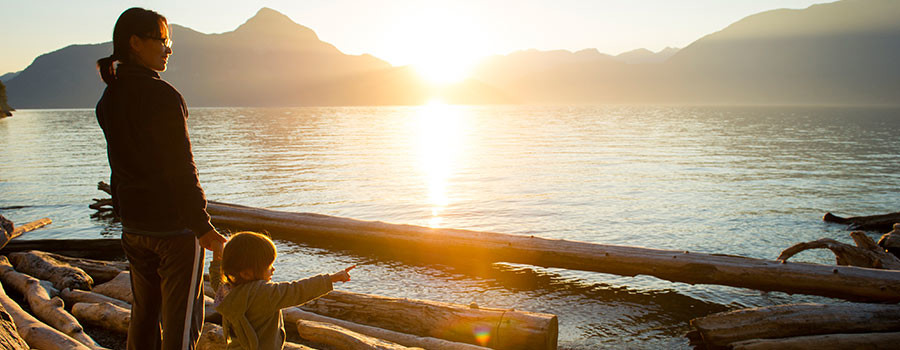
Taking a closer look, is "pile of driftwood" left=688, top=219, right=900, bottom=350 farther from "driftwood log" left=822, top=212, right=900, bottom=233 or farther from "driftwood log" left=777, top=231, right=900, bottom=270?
"driftwood log" left=822, top=212, right=900, bottom=233

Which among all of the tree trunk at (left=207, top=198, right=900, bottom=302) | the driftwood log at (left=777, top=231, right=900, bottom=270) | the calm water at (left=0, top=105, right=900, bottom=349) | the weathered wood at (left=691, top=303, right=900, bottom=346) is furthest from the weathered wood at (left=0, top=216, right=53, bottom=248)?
the driftwood log at (left=777, top=231, right=900, bottom=270)

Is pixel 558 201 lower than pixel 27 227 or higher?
lower

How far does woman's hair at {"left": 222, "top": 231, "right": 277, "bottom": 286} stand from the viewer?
138 inches

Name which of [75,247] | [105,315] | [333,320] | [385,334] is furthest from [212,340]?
[75,247]

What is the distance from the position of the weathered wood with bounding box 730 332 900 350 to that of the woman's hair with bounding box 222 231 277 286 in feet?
17.4

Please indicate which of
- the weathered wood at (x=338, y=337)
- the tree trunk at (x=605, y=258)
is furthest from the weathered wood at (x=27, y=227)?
the weathered wood at (x=338, y=337)

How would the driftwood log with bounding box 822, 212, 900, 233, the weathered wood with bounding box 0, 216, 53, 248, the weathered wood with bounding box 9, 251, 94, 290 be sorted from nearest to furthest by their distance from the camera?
the weathered wood with bounding box 9, 251, 94, 290, the weathered wood with bounding box 0, 216, 53, 248, the driftwood log with bounding box 822, 212, 900, 233

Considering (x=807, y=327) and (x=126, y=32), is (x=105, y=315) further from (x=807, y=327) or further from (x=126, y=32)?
(x=807, y=327)

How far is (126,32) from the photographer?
3.65 metres

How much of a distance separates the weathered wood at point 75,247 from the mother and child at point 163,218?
8.89 meters

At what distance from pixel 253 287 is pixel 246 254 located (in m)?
0.22

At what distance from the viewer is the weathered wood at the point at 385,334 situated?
596cm

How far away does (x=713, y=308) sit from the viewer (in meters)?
8.93

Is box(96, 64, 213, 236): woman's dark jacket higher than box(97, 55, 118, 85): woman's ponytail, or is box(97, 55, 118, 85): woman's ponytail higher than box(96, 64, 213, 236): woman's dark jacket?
box(97, 55, 118, 85): woman's ponytail
